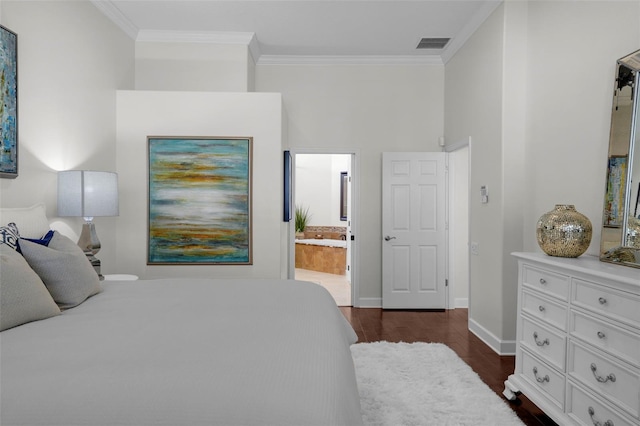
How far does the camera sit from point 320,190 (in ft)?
28.6

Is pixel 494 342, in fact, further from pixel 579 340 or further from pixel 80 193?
pixel 80 193

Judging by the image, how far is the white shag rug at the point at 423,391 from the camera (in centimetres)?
222

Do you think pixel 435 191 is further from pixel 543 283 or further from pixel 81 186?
pixel 81 186

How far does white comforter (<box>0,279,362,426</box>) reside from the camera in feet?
3.00

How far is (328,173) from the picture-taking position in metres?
8.73

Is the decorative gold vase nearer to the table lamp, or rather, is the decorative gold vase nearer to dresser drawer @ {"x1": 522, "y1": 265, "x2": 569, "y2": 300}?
dresser drawer @ {"x1": 522, "y1": 265, "x2": 569, "y2": 300}

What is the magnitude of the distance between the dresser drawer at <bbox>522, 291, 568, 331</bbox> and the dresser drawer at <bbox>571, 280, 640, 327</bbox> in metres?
0.13

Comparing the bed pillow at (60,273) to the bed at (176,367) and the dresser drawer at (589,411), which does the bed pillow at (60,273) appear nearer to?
the bed at (176,367)

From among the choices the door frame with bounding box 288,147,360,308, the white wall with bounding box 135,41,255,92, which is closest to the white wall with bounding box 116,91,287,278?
the white wall with bounding box 135,41,255,92

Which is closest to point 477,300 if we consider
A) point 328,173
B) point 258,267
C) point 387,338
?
point 387,338

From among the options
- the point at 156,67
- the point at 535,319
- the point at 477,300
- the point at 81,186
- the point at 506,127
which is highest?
the point at 156,67

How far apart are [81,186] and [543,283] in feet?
10.4

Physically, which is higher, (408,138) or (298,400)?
(408,138)

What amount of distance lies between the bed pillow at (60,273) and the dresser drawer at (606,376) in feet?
8.16
